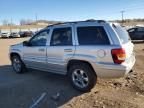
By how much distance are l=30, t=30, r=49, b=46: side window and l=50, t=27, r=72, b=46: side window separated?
0.41 metres

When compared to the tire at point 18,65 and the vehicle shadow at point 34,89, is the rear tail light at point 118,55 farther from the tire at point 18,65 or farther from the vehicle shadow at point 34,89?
the tire at point 18,65

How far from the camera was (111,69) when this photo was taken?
621cm

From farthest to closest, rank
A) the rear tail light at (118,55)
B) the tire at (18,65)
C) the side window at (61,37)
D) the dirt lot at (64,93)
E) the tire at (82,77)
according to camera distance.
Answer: the tire at (18,65) → the side window at (61,37) → the tire at (82,77) → the rear tail light at (118,55) → the dirt lot at (64,93)

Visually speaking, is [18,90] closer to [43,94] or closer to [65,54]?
[43,94]

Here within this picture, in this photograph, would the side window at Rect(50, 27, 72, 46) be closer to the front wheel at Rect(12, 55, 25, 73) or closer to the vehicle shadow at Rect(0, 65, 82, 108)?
the vehicle shadow at Rect(0, 65, 82, 108)

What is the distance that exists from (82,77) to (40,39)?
232 centimetres

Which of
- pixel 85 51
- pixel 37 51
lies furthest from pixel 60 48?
pixel 37 51

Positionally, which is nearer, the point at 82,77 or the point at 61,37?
the point at 82,77

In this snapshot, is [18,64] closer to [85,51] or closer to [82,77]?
[82,77]

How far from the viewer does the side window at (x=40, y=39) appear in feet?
26.4

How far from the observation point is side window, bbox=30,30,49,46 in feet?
26.4

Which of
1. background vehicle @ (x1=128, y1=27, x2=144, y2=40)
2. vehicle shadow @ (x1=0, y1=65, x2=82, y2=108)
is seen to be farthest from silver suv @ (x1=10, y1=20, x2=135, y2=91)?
background vehicle @ (x1=128, y1=27, x2=144, y2=40)

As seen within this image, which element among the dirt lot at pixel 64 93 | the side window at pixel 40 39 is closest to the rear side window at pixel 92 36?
the dirt lot at pixel 64 93

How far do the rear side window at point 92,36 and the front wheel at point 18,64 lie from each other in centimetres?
340
